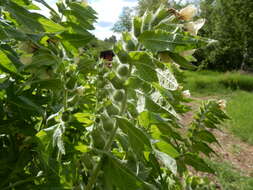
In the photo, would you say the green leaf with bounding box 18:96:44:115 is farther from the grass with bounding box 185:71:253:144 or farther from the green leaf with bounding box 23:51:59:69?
the grass with bounding box 185:71:253:144

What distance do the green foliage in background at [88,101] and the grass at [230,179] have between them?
11.0 feet

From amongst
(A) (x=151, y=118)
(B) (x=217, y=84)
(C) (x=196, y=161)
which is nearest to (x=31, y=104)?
(A) (x=151, y=118)

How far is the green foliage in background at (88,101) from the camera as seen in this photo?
2.13 feet

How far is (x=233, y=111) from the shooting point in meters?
9.21

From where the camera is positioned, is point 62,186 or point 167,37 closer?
point 167,37

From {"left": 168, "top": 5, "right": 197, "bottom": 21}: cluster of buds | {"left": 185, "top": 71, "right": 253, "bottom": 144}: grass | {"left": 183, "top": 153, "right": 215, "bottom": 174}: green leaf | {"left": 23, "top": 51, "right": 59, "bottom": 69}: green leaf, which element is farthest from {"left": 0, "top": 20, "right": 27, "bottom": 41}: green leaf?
{"left": 185, "top": 71, "right": 253, "bottom": 144}: grass

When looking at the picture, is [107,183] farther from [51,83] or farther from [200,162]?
[200,162]

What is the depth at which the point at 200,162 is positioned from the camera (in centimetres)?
108

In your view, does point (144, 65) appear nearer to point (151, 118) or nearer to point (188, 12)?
point (151, 118)

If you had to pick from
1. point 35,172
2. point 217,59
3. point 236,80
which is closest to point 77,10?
point 35,172

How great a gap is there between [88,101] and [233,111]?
902cm

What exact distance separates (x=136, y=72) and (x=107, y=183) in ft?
0.91

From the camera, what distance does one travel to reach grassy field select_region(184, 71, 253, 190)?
4.24 m

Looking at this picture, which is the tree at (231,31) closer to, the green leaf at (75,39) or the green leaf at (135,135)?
the green leaf at (75,39)
